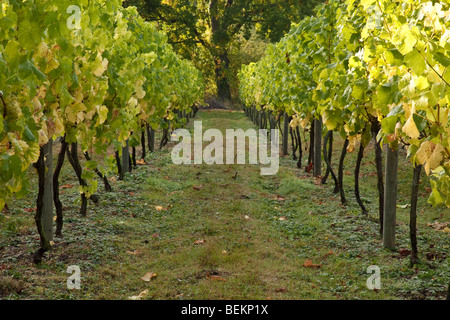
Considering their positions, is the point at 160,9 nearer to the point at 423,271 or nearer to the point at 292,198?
the point at 292,198

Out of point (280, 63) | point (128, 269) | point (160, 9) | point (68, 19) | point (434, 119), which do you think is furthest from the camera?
point (160, 9)

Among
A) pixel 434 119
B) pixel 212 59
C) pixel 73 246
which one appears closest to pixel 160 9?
pixel 212 59

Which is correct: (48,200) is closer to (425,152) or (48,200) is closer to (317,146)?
(425,152)

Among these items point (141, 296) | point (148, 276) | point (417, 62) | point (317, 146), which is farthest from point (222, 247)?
point (317, 146)

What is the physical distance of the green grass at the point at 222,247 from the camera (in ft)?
13.9

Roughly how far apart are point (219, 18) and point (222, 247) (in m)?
27.2

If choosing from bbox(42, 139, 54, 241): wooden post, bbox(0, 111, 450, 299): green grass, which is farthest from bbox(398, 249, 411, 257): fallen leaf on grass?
bbox(42, 139, 54, 241): wooden post

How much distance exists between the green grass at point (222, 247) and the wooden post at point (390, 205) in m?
0.14

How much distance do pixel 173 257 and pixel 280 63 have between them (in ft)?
21.5

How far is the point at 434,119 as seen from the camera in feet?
10.3

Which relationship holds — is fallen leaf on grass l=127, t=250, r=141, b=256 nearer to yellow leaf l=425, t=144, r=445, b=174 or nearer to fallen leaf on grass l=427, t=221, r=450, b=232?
yellow leaf l=425, t=144, r=445, b=174

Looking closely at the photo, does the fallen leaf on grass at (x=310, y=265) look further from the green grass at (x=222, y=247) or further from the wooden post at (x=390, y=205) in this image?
the wooden post at (x=390, y=205)

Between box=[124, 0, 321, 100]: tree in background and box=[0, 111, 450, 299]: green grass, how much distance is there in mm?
21133

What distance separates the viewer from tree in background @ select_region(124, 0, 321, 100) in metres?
28.2
